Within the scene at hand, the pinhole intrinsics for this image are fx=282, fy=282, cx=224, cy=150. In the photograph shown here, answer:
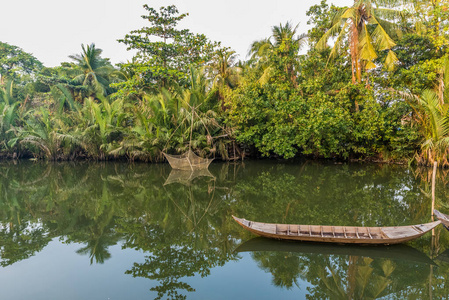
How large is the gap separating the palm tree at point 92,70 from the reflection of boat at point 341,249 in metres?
20.6

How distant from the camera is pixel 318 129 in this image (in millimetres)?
14406

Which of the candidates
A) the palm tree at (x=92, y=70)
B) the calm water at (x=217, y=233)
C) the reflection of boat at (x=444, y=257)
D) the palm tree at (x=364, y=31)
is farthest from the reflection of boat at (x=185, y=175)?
the palm tree at (x=92, y=70)

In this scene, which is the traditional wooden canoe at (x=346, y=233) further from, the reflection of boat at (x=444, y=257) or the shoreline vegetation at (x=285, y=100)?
the shoreline vegetation at (x=285, y=100)

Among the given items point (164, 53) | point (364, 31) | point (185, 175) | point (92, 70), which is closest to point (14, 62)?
point (92, 70)

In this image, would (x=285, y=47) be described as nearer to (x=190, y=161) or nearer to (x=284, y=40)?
(x=284, y=40)

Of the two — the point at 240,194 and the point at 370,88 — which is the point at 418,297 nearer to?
the point at 240,194

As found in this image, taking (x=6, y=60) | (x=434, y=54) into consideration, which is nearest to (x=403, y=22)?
(x=434, y=54)

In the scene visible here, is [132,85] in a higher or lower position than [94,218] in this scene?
higher

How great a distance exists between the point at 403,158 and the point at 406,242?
11655 millimetres

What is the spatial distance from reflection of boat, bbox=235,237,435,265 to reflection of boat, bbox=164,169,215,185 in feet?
20.9

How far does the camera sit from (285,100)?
1568cm

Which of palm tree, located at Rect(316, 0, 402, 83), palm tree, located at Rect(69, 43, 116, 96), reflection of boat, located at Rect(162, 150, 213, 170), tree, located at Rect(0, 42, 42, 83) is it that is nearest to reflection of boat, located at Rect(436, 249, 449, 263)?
reflection of boat, located at Rect(162, 150, 213, 170)

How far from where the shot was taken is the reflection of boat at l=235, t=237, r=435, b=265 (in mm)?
4637

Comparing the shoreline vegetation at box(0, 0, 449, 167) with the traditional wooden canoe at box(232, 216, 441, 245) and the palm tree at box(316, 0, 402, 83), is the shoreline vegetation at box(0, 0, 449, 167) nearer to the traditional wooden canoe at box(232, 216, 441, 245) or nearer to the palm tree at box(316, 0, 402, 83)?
the palm tree at box(316, 0, 402, 83)
